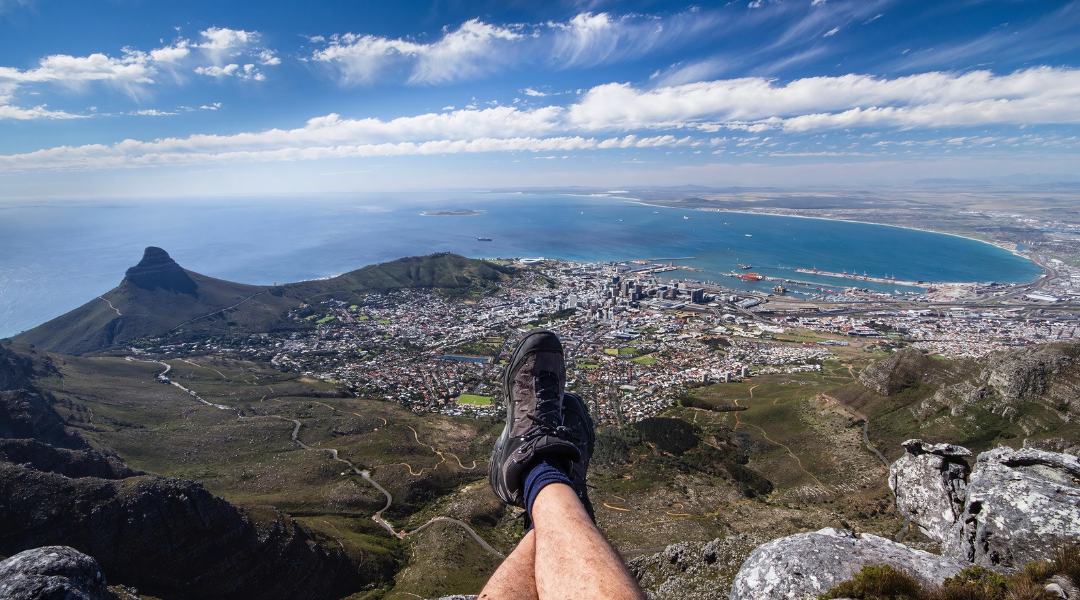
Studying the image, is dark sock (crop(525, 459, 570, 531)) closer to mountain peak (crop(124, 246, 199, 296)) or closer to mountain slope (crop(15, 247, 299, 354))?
mountain slope (crop(15, 247, 299, 354))

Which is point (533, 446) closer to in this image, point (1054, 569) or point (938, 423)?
point (1054, 569)

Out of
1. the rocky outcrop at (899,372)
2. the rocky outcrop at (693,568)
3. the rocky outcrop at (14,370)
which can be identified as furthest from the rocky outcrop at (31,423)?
the rocky outcrop at (899,372)

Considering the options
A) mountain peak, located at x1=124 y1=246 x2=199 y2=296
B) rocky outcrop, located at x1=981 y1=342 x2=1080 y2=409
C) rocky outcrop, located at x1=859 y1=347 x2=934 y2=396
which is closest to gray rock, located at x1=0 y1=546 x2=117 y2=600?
rocky outcrop, located at x1=981 y1=342 x2=1080 y2=409

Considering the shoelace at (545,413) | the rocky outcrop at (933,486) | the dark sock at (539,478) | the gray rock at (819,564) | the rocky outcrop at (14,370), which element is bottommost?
the rocky outcrop at (14,370)

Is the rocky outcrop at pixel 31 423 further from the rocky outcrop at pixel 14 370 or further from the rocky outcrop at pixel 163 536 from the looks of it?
the rocky outcrop at pixel 163 536

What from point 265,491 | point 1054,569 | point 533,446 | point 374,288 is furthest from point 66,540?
point 374,288

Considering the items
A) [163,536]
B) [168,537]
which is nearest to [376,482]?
[168,537]
